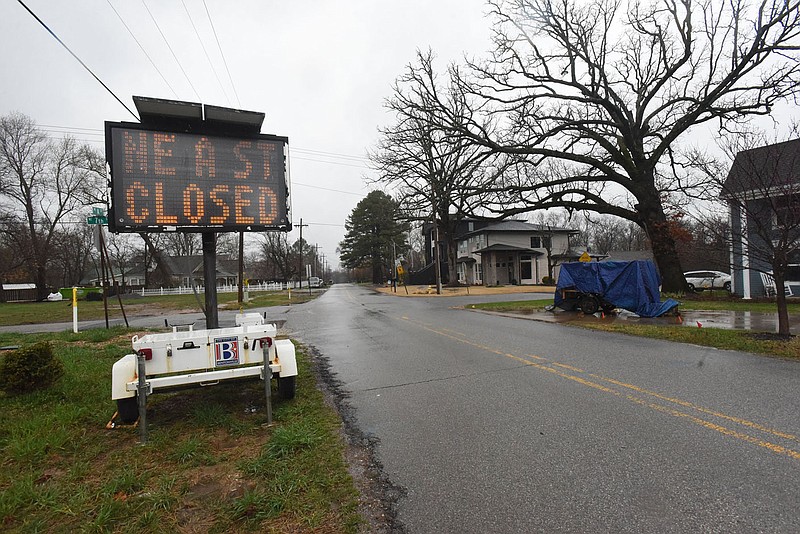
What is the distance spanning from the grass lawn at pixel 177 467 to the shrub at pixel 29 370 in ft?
0.60

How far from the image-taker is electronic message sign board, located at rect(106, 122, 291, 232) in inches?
195

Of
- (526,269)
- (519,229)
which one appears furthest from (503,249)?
(519,229)

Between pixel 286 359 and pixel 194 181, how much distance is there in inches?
98.0

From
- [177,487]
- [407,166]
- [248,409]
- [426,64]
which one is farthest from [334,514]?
[407,166]

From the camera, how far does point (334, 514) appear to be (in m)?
2.83

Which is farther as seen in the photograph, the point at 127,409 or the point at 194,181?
the point at 194,181

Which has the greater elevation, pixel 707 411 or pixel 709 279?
pixel 709 279

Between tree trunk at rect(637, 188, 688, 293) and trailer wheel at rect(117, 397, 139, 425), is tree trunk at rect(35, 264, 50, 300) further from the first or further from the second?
tree trunk at rect(637, 188, 688, 293)

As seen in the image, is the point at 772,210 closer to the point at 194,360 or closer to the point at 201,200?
the point at 201,200

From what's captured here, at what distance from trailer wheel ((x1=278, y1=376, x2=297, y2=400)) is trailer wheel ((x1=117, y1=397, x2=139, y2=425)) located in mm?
1530

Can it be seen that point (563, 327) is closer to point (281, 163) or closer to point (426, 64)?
point (281, 163)

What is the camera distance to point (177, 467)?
361 centimetres

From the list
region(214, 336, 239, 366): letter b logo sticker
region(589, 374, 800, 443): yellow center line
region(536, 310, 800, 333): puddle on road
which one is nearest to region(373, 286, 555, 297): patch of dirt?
region(536, 310, 800, 333): puddle on road

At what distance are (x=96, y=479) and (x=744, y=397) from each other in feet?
22.1
